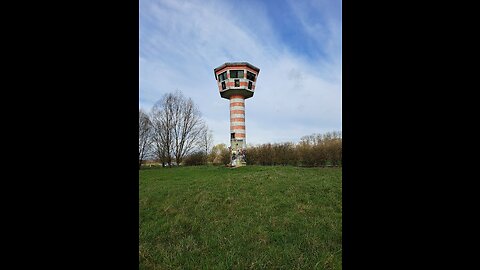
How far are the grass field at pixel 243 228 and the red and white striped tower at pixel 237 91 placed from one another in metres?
8.02

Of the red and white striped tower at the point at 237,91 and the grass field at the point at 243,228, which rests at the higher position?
the red and white striped tower at the point at 237,91

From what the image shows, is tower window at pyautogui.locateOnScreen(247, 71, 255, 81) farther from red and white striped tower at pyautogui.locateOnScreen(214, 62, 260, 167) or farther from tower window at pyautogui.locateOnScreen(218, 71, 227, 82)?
tower window at pyautogui.locateOnScreen(218, 71, 227, 82)

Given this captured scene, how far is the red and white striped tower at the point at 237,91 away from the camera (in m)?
14.2

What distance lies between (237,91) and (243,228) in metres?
11.7

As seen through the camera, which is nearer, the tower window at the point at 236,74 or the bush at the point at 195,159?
the tower window at the point at 236,74

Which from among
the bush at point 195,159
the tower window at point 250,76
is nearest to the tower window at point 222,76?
the tower window at point 250,76

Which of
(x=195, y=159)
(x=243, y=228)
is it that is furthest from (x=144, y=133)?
(x=243, y=228)

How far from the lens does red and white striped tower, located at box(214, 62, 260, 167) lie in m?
14.2

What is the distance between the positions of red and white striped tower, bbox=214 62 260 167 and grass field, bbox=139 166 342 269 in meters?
8.02

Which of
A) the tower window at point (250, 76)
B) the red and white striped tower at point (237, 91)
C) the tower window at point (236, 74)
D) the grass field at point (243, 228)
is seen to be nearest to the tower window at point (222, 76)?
Answer: the red and white striped tower at point (237, 91)

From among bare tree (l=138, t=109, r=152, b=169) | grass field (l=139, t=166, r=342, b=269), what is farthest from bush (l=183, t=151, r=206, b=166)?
grass field (l=139, t=166, r=342, b=269)

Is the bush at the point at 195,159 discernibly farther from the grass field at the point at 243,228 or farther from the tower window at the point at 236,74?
the grass field at the point at 243,228
